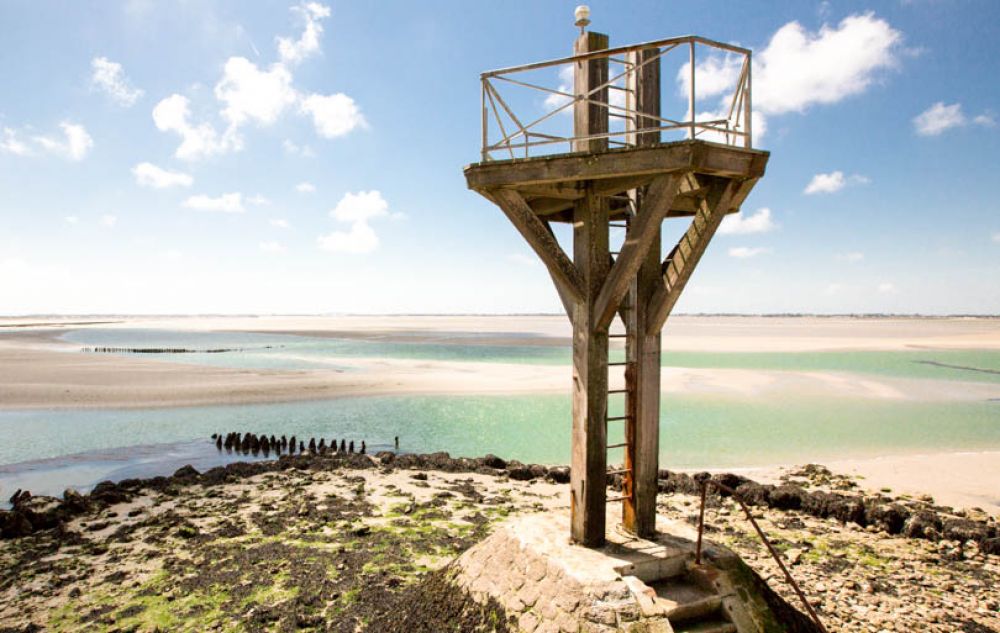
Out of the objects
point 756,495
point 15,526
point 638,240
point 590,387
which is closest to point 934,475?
point 756,495

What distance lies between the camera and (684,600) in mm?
5957

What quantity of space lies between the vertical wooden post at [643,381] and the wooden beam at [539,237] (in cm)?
83

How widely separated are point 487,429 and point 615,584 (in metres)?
19.6

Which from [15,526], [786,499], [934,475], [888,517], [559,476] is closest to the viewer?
[888,517]

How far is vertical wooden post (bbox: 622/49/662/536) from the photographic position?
704cm

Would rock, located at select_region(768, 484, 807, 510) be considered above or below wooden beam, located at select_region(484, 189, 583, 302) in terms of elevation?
below

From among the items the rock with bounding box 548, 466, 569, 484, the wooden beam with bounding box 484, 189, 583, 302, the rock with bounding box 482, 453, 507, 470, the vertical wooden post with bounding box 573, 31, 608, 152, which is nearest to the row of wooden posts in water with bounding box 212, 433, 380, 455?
the rock with bounding box 482, 453, 507, 470

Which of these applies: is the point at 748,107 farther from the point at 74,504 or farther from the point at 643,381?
the point at 74,504

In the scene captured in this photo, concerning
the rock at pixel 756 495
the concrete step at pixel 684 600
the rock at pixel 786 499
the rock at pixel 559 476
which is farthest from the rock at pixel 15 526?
the rock at pixel 786 499

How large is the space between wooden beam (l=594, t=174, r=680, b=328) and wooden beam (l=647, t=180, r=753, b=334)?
0.63 m

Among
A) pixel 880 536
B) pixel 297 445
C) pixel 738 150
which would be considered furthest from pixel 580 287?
pixel 297 445

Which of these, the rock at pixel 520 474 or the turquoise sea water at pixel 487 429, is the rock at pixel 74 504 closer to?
the turquoise sea water at pixel 487 429

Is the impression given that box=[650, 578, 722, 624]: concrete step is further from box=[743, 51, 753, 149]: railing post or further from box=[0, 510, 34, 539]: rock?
box=[0, 510, 34, 539]: rock

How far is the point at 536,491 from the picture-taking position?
15094 mm
